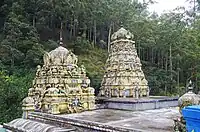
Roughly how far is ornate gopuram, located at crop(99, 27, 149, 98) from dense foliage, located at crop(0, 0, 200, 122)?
7.49m

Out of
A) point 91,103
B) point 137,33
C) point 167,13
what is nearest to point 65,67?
point 91,103

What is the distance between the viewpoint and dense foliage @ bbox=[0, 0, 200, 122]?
26.6m

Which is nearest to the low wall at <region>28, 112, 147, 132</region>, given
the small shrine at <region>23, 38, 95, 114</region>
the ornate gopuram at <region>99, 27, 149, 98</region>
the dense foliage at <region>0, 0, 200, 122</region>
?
the small shrine at <region>23, 38, 95, 114</region>

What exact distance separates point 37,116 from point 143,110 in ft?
18.3

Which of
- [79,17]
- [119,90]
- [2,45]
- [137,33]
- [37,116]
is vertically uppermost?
[79,17]

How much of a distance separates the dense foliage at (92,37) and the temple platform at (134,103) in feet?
30.7

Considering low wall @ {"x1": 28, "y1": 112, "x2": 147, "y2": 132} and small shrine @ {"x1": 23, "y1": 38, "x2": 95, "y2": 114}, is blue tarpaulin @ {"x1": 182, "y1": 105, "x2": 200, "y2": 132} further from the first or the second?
small shrine @ {"x1": 23, "y1": 38, "x2": 95, "y2": 114}

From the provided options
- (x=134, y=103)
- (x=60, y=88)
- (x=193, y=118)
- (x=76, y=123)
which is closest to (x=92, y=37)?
(x=134, y=103)

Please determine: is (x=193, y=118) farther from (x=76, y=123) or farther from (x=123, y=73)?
(x=123, y=73)

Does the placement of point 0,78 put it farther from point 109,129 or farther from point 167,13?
point 167,13

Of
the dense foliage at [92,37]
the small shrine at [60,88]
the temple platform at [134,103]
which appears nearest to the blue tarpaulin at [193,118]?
the small shrine at [60,88]

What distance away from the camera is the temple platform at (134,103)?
13.7m

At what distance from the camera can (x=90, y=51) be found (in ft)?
104

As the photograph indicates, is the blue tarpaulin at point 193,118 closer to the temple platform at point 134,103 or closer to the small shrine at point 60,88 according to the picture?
the small shrine at point 60,88
